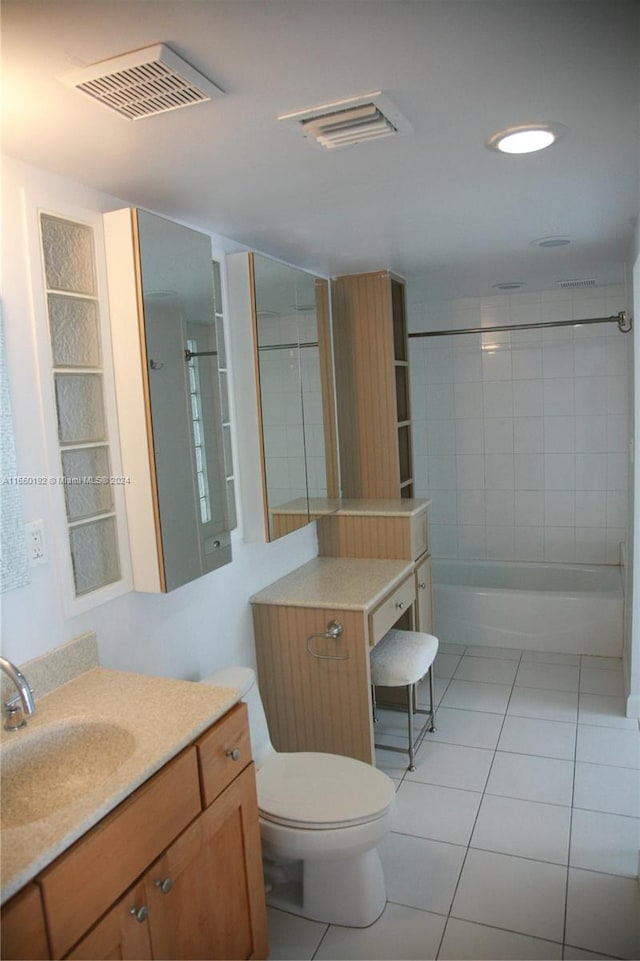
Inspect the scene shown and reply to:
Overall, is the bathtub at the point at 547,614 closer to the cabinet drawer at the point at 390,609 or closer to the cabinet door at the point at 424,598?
the cabinet door at the point at 424,598

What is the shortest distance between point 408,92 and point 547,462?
137 inches

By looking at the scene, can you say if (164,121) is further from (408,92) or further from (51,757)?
(51,757)

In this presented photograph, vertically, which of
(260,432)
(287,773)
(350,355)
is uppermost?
(350,355)

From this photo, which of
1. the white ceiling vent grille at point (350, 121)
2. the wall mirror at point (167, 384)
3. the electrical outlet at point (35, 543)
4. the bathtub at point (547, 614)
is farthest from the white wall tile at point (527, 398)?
the electrical outlet at point (35, 543)

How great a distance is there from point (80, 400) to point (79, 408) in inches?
0.9

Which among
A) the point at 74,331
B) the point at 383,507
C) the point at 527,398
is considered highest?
the point at 74,331

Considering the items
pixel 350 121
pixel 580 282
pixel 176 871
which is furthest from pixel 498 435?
pixel 176 871

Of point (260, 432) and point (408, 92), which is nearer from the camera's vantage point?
point (408, 92)

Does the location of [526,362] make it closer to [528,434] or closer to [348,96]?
[528,434]

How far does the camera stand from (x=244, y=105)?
4.61ft

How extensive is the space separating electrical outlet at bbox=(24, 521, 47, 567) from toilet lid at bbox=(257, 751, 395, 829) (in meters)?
0.96

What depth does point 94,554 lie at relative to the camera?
1.95 m

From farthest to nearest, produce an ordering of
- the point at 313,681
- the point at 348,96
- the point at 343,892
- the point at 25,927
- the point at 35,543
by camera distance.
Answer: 1. the point at 313,681
2. the point at 343,892
3. the point at 35,543
4. the point at 348,96
5. the point at 25,927

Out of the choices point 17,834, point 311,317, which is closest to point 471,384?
point 311,317
